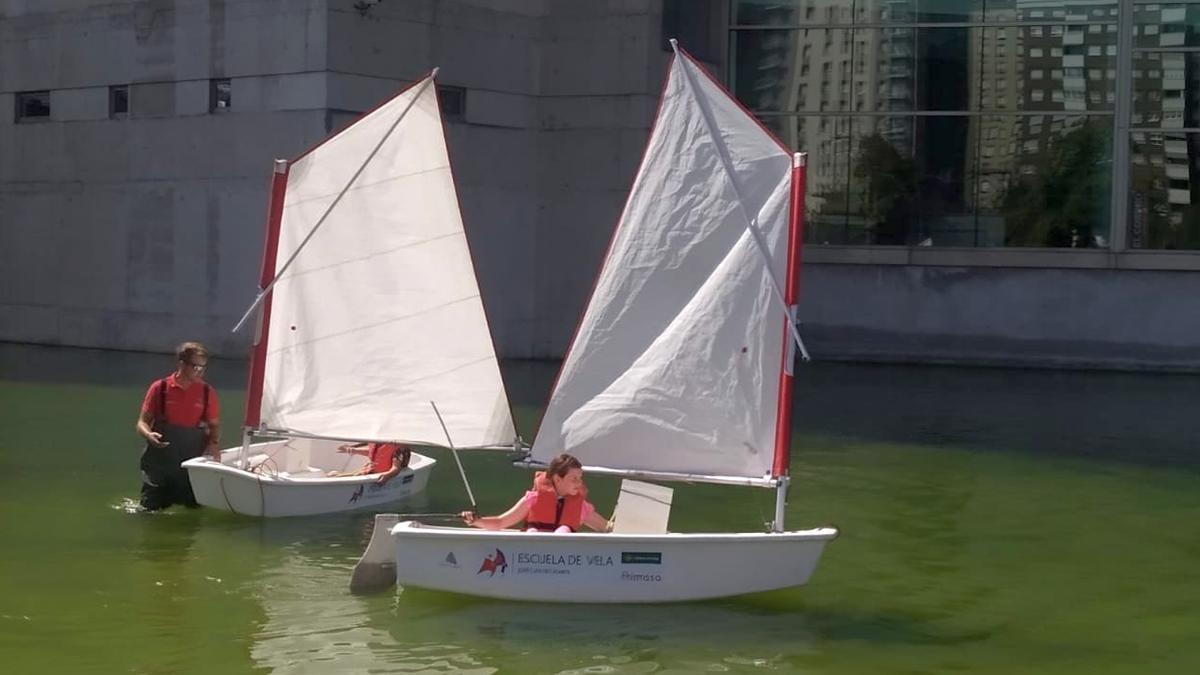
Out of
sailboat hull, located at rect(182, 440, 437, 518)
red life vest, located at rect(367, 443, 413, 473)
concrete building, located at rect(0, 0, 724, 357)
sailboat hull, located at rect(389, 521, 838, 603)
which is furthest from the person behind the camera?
concrete building, located at rect(0, 0, 724, 357)

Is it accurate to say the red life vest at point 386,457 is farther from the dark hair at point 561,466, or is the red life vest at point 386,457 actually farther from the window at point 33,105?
the window at point 33,105

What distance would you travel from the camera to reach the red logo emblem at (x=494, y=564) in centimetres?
1144

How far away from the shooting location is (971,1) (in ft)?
111

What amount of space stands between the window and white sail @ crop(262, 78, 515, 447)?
20856 millimetres

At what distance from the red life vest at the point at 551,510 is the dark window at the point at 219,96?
20.4 metres

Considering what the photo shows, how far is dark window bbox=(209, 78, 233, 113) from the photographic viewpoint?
30656mm

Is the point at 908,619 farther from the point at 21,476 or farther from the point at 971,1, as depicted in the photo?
the point at 971,1

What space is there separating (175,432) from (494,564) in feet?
14.9

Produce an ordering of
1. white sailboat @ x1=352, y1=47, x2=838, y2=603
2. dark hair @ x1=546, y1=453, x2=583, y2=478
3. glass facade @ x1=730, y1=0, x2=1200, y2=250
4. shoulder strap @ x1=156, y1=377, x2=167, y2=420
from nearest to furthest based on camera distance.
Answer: dark hair @ x1=546, y1=453, x2=583, y2=478 → white sailboat @ x1=352, y1=47, x2=838, y2=603 → shoulder strap @ x1=156, y1=377, x2=167, y2=420 → glass facade @ x1=730, y1=0, x2=1200, y2=250

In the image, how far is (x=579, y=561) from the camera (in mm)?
11414

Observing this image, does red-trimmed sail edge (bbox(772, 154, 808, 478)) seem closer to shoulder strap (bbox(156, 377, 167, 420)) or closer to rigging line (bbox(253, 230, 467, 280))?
rigging line (bbox(253, 230, 467, 280))

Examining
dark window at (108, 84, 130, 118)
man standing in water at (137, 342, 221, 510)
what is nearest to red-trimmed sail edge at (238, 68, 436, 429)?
man standing in water at (137, 342, 221, 510)

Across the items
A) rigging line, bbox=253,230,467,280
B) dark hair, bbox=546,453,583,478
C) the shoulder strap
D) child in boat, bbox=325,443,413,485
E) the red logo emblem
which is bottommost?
the red logo emblem

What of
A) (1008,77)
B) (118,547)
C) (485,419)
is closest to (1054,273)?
(1008,77)
